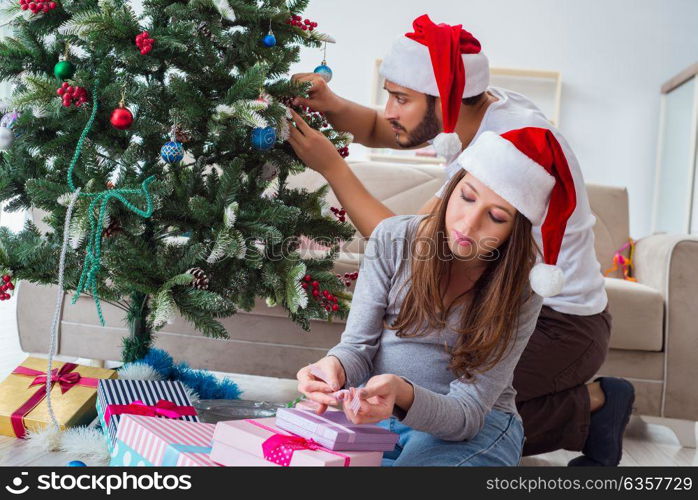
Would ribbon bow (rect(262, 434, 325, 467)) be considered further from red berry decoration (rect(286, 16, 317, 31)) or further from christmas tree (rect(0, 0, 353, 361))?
red berry decoration (rect(286, 16, 317, 31))

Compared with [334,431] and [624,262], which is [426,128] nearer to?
[334,431]

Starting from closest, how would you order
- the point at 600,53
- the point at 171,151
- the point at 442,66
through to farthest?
the point at 171,151
the point at 442,66
the point at 600,53

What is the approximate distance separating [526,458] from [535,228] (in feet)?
2.52

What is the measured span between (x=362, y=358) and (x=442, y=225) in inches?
11.4

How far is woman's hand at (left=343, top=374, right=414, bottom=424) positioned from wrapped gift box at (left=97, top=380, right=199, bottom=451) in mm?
664

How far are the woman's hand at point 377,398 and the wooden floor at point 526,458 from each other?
2.89 ft

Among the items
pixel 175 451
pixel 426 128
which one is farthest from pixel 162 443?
pixel 426 128

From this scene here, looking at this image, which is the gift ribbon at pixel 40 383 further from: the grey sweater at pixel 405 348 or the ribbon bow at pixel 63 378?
the grey sweater at pixel 405 348

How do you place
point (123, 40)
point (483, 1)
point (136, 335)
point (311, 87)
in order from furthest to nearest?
point (483, 1), point (136, 335), point (311, 87), point (123, 40)

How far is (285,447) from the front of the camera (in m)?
1.02

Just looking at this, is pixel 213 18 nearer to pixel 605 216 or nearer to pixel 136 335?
pixel 136 335

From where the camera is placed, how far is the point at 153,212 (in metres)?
1.55

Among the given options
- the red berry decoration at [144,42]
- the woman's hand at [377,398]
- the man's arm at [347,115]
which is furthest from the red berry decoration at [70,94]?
the woman's hand at [377,398]
